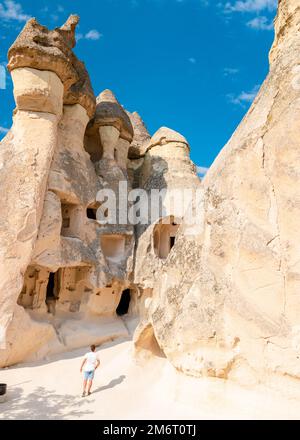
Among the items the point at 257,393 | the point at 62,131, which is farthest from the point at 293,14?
the point at 62,131

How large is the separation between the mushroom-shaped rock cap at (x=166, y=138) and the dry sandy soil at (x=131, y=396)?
859cm

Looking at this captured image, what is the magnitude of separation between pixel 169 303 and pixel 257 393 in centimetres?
164

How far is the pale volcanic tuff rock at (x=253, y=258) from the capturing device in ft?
A: 13.4

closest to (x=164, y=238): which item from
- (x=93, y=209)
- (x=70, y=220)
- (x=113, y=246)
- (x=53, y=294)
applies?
(x=113, y=246)

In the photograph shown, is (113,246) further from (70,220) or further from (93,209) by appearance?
(70,220)

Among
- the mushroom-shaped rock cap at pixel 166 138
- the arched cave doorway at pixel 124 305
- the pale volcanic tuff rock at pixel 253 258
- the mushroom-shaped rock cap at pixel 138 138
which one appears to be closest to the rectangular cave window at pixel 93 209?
the arched cave doorway at pixel 124 305

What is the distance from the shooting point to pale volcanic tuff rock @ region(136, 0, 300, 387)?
4.09m

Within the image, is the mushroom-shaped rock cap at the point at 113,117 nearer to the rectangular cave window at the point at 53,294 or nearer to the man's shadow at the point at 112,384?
the rectangular cave window at the point at 53,294

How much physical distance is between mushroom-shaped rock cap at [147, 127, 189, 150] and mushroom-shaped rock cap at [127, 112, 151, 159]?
0.74 m

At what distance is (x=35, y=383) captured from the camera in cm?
649

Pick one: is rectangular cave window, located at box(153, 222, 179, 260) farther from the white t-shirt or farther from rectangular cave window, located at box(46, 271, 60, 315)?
the white t-shirt

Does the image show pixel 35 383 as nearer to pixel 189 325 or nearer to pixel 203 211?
pixel 189 325

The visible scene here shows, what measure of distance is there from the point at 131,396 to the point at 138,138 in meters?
12.4

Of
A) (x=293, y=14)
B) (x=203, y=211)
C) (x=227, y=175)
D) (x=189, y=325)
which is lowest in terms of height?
(x=189, y=325)
